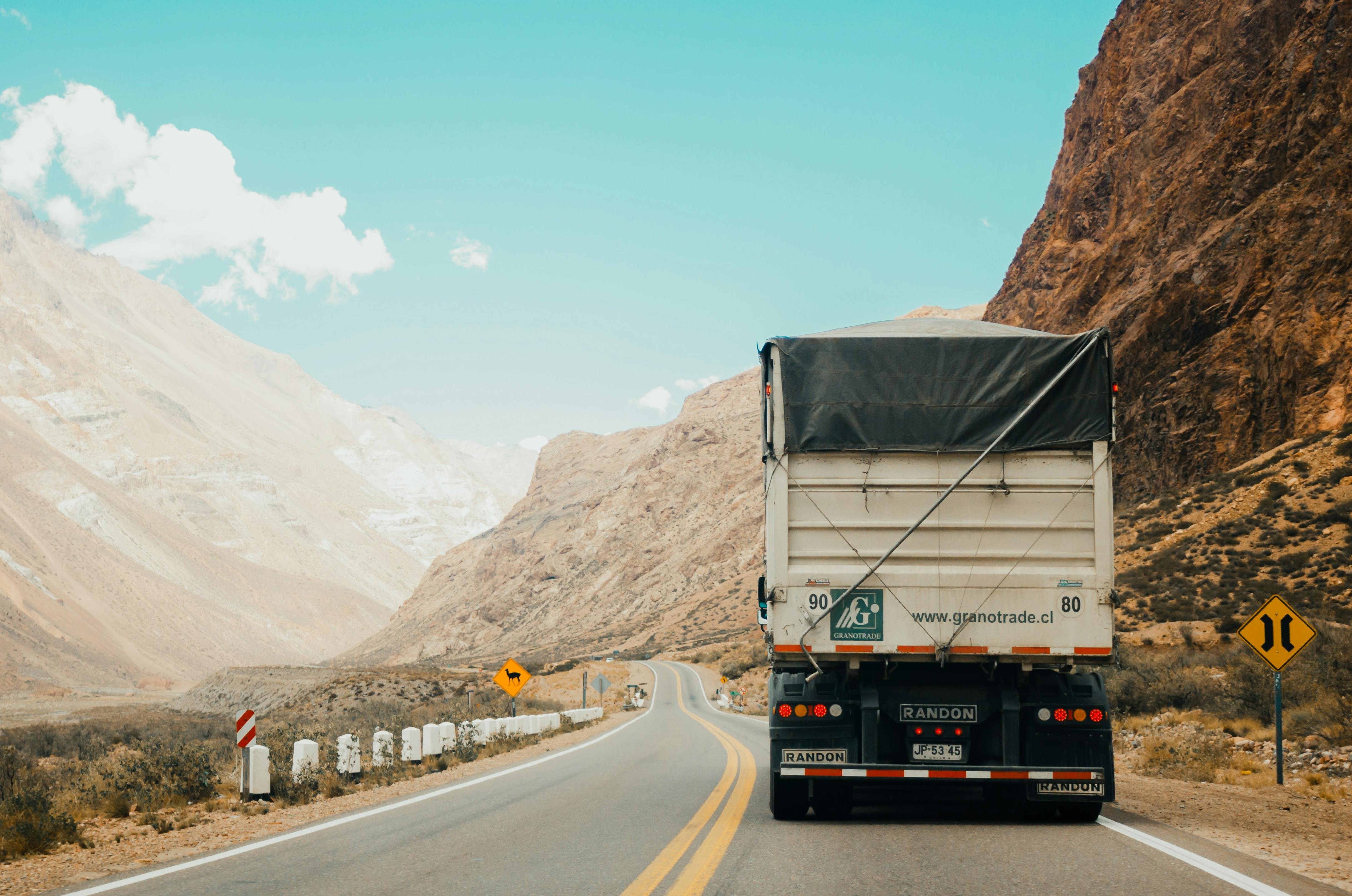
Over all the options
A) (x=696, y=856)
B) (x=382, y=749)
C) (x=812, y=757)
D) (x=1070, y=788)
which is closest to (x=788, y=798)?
(x=812, y=757)

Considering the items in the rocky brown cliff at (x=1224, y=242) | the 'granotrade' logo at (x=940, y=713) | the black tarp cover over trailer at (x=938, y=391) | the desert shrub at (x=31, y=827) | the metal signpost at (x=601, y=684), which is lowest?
the metal signpost at (x=601, y=684)

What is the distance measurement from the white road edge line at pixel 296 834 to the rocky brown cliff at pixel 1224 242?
3410 cm

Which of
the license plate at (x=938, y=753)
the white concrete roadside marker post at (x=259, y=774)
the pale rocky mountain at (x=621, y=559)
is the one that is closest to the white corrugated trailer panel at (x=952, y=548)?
the license plate at (x=938, y=753)

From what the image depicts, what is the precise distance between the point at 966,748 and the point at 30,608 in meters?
108

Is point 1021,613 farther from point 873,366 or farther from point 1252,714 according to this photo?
point 1252,714

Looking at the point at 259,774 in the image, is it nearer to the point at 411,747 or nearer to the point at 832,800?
the point at 411,747

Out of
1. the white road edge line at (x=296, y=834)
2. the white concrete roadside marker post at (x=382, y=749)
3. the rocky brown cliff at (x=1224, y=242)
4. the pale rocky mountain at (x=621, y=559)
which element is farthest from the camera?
the pale rocky mountain at (x=621, y=559)

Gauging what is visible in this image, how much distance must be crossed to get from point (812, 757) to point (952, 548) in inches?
86.8

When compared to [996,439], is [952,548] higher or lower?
lower

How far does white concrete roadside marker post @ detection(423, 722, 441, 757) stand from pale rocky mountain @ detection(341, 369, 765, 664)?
72394mm

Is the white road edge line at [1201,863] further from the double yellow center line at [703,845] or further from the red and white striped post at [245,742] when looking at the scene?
the red and white striped post at [245,742]

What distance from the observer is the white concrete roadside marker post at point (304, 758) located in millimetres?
13367

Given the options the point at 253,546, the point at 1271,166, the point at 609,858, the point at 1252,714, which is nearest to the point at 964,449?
the point at 609,858

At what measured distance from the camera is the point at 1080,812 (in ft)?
30.4
